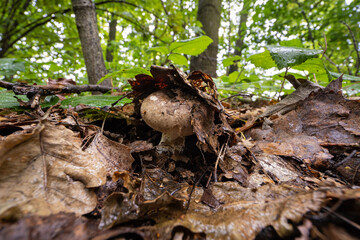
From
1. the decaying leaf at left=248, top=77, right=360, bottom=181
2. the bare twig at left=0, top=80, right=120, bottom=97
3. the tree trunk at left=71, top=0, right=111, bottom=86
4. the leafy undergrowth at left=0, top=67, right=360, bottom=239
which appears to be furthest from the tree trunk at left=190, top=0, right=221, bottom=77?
the bare twig at left=0, top=80, right=120, bottom=97

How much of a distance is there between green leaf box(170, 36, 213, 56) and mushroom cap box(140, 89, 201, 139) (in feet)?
2.55

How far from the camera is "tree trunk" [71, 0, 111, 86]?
2464 mm

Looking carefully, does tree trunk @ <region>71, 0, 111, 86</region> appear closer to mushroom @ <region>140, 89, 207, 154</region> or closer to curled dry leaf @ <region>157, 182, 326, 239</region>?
mushroom @ <region>140, 89, 207, 154</region>

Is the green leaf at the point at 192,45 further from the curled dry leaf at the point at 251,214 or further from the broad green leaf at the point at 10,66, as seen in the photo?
Result: the broad green leaf at the point at 10,66

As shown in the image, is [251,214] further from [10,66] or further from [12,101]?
[10,66]

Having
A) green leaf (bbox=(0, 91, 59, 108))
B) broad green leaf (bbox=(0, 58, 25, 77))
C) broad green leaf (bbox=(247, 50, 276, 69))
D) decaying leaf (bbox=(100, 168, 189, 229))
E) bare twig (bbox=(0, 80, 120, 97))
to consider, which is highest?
broad green leaf (bbox=(247, 50, 276, 69))

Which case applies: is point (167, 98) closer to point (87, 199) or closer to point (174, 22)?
point (87, 199)

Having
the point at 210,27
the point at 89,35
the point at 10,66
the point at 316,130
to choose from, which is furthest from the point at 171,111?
the point at 210,27

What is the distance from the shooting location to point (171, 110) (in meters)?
0.98

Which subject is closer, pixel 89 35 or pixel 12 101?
pixel 12 101

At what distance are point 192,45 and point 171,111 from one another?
3.21ft

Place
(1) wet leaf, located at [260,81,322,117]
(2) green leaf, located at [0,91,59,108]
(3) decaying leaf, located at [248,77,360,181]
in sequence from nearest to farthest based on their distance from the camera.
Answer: (3) decaying leaf, located at [248,77,360,181], (2) green leaf, located at [0,91,59,108], (1) wet leaf, located at [260,81,322,117]

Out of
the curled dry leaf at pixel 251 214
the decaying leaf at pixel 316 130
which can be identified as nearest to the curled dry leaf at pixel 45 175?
the curled dry leaf at pixel 251 214

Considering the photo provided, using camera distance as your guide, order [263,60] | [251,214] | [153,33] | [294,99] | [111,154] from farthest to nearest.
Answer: [153,33], [263,60], [294,99], [111,154], [251,214]
